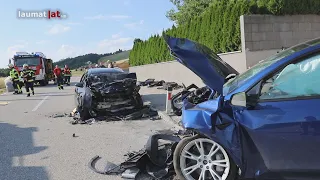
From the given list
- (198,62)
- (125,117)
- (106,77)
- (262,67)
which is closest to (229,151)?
(262,67)

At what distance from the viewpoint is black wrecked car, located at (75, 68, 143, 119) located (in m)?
9.42

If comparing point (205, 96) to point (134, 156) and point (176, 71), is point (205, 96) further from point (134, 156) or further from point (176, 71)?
point (176, 71)

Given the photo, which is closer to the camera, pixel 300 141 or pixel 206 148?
pixel 300 141

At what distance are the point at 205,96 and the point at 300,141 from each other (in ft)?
6.30

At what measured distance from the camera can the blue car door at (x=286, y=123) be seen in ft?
11.0

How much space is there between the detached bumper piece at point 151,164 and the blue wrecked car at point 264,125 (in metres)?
0.51

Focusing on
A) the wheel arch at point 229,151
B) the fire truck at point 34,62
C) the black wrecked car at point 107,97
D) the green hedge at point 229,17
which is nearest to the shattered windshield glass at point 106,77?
the black wrecked car at point 107,97

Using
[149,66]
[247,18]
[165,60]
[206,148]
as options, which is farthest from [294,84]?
[149,66]

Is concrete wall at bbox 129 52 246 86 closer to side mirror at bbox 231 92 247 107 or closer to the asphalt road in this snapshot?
the asphalt road

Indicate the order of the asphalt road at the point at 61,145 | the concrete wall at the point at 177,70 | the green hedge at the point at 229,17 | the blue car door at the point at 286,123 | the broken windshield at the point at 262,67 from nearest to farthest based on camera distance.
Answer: the blue car door at the point at 286,123 → the broken windshield at the point at 262,67 → the asphalt road at the point at 61,145 → the green hedge at the point at 229,17 → the concrete wall at the point at 177,70

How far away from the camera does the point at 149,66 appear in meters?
26.2

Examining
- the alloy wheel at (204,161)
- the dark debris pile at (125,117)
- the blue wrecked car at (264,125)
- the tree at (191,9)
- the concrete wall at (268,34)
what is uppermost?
the tree at (191,9)

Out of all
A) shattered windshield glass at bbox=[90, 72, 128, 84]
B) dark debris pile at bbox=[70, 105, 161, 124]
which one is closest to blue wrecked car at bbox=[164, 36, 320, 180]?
dark debris pile at bbox=[70, 105, 161, 124]

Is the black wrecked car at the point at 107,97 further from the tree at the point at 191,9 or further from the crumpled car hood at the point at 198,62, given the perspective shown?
the tree at the point at 191,9
